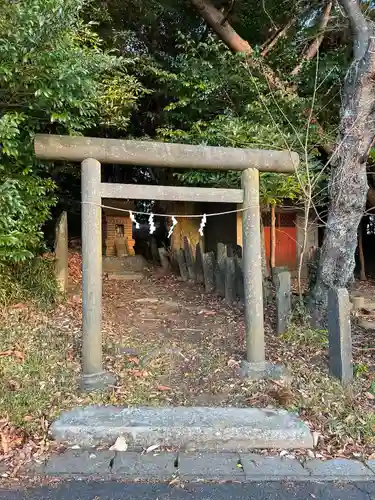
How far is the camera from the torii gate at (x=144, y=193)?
3783 mm

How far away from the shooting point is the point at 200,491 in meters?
2.52

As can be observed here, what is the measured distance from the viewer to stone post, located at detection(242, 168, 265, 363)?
4.16m

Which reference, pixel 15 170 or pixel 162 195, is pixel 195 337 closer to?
pixel 162 195

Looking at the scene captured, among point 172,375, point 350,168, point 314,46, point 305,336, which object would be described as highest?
point 314,46

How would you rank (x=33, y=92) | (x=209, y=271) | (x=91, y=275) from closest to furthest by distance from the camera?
1. (x=91, y=275)
2. (x=33, y=92)
3. (x=209, y=271)

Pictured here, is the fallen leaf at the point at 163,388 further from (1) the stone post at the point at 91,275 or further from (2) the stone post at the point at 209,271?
(2) the stone post at the point at 209,271

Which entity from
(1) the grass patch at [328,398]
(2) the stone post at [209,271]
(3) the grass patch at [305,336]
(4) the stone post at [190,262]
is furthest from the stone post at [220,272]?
(1) the grass patch at [328,398]

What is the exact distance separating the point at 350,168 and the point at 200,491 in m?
4.13

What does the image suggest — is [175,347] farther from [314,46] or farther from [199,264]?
[314,46]

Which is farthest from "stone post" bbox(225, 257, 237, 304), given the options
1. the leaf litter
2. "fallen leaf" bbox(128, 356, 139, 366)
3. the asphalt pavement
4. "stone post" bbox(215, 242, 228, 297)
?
the asphalt pavement

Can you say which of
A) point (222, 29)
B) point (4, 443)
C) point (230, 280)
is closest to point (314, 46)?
point (222, 29)

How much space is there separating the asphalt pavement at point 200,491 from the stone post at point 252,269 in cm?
162

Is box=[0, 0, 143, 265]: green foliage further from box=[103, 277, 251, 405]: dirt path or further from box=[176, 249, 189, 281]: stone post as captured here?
box=[176, 249, 189, 281]: stone post

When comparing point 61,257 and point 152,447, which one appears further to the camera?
point 61,257
